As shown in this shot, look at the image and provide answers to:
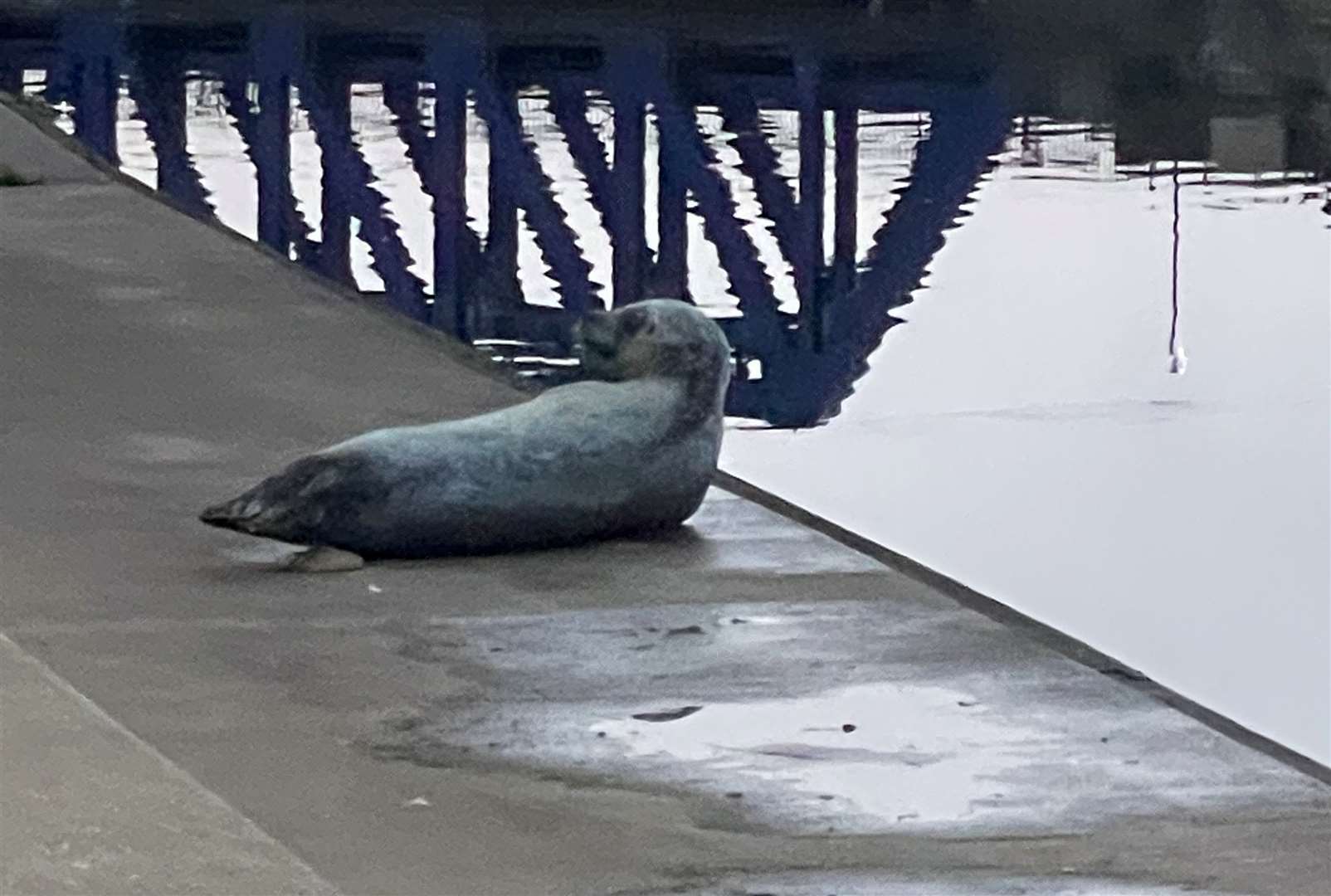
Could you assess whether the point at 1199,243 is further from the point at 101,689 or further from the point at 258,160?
the point at 101,689

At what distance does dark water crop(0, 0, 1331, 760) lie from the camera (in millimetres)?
11062

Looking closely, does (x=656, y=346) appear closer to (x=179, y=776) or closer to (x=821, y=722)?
(x=821, y=722)

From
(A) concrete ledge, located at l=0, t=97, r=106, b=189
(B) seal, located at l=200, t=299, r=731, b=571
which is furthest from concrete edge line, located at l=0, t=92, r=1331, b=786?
(A) concrete ledge, located at l=0, t=97, r=106, b=189

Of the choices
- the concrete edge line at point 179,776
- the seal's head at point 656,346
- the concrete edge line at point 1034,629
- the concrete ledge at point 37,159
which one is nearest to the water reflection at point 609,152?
the concrete ledge at point 37,159

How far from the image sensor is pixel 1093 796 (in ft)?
21.4

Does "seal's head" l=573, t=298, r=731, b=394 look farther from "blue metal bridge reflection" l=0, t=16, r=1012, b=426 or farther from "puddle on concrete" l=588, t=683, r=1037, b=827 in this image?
"blue metal bridge reflection" l=0, t=16, r=1012, b=426

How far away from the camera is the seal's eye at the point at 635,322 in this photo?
880 cm

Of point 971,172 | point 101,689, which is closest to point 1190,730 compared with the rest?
point 101,689

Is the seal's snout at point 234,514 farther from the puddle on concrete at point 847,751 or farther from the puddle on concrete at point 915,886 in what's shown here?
the puddle on concrete at point 915,886

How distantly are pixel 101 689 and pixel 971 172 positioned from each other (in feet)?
43.0

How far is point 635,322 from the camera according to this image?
8.83 meters

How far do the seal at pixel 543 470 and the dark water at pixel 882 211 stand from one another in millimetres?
1289

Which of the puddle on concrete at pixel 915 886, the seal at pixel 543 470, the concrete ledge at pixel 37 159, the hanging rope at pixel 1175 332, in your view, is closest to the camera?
the puddle on concrete at pixel 915 886

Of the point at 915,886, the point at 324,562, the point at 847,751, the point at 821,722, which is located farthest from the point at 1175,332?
the point at 915,886
